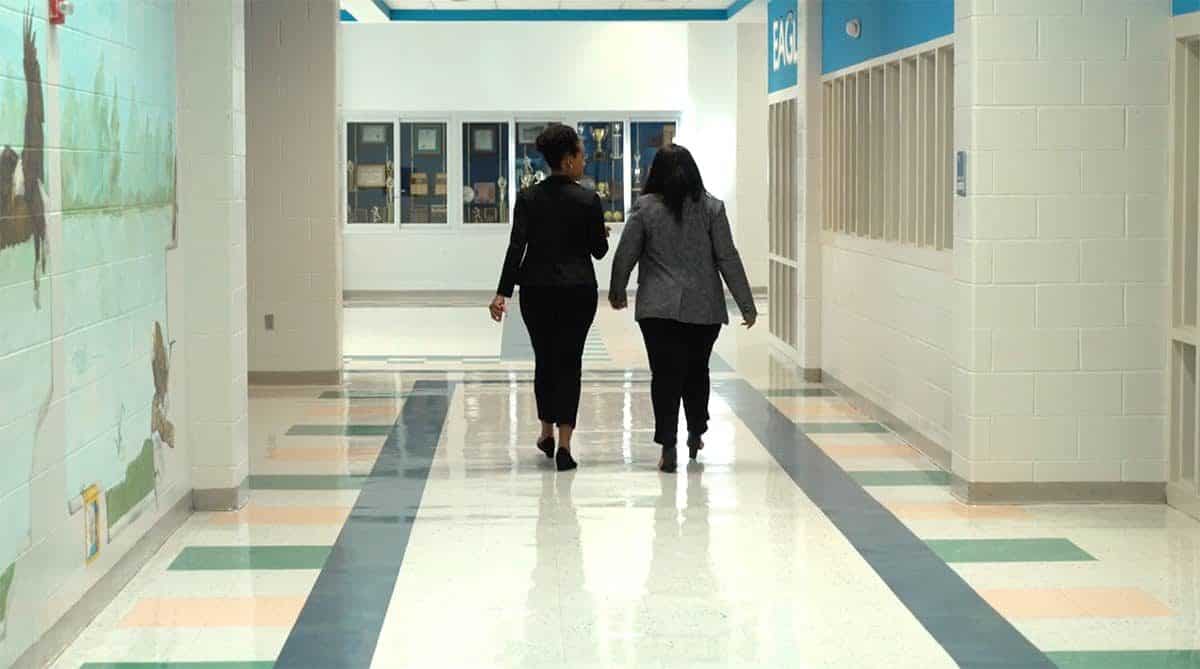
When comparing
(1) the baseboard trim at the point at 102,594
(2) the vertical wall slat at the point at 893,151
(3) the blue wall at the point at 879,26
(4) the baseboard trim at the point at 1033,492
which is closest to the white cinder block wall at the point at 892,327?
(2) the vertical wall slat at the point at 893,151

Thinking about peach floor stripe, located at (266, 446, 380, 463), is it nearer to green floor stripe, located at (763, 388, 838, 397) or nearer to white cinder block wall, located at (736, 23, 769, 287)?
green floor stripe, located at (763, 388, 838, 397)

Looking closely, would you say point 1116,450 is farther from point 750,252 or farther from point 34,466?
point 750,252

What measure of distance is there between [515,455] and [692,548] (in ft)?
7.82

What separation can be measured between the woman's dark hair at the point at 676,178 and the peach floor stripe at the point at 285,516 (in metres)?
2.03

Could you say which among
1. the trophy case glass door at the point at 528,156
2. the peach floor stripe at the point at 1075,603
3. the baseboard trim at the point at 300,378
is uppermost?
the trophy case glass door at the point at 528,156

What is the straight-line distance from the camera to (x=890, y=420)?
31.6ft

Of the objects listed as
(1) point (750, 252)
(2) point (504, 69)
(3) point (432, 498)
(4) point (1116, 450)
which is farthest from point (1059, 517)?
(2) point (504, 69)

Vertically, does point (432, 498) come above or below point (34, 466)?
below

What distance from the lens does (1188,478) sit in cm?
718

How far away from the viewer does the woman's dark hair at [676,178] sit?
8195mm

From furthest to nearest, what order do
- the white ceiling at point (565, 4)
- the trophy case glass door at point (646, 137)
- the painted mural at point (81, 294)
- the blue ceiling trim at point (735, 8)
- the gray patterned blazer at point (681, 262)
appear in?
the trophy case glass door at point (646, 137)
the white ceiling at point (565, 4)
the blue ceiling trim at point (735, 8)
the gray patterned blazer at point (681, 262)
the painted mural at point (81, 294)

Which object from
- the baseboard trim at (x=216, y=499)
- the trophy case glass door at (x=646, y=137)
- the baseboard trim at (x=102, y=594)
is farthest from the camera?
the trophy case glass door at (x=646, y=137)

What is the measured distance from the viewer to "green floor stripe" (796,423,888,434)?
9.55 m

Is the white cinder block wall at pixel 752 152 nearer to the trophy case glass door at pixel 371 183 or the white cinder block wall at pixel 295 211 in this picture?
the trophy case glass door at pixel 371 183
